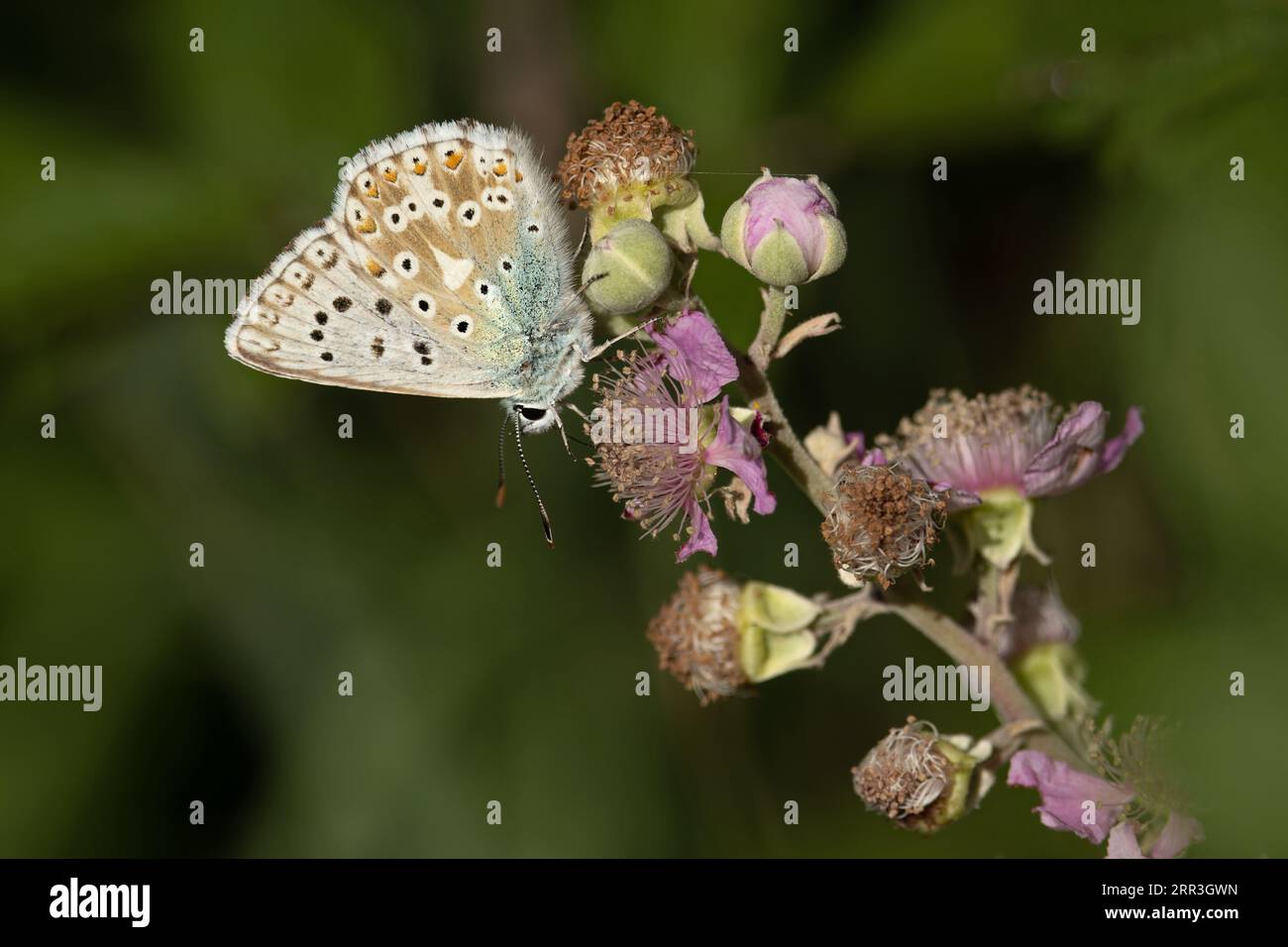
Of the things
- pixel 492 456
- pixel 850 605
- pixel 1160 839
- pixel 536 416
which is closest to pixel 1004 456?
pixel 850 605

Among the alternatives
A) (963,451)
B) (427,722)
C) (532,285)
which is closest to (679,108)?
(532,285)

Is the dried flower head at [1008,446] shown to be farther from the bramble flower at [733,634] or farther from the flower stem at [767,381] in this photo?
the bramble flower at [733,634]

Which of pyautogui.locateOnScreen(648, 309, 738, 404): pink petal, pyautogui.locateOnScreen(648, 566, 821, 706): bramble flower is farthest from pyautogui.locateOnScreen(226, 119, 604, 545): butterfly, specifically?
pyautogui.locateOnScreen(648, 566, 821, 706): bramble flower

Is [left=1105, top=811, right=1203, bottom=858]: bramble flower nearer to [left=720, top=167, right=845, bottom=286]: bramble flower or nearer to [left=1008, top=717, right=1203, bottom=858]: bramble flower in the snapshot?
[left=1008, top=717, right=1203, bottom=858]: bramble flower

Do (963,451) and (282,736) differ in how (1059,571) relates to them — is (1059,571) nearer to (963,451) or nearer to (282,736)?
(963,451)

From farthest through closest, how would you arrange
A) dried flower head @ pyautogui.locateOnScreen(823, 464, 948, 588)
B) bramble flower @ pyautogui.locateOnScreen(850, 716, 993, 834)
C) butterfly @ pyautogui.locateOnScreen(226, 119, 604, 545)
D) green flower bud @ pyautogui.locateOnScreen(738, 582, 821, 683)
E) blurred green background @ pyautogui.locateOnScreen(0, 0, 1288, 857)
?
blurred green background @ pyautogui.locateOnScreen(0, 0, 1288, 857) < butterfly @ pyautogui.locateOnScreen(226, 119, 604, 545) < green flower bud @ pyautogui.locateOnScreen(738, 582, 821, 683) < bramble flower @ pyautogui.locateOnScreen(850, 716, 993, 834) < dried flower head @ pyautogui.locateOnScreen(823, 464, 948, 588)
